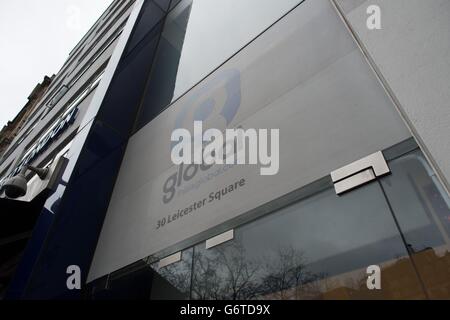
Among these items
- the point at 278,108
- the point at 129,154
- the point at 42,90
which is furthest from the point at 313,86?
the point at 42,90

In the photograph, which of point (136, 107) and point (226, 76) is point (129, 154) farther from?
point (226, 76)

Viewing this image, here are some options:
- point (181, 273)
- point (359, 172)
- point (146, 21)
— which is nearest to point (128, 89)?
point (146, 21)

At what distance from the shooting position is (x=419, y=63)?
6.13ft

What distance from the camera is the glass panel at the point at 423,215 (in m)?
1.57

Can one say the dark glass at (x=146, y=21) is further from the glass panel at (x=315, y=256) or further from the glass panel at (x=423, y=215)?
the glass panel at (x=423, y=215)

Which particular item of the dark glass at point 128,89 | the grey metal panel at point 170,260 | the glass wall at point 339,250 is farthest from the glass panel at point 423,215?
the dark glass at point 128,89

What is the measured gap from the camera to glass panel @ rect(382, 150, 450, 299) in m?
1.57

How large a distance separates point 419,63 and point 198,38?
4610mm

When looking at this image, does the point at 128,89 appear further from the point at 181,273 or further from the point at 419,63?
the point at 419,63

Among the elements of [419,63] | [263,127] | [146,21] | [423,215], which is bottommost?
[423,215]

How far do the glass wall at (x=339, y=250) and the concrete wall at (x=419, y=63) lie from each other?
232 mm

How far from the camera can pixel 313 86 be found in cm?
273

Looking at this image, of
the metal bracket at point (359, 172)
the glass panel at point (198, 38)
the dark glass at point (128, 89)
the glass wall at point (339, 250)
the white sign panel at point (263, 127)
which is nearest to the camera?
the glass wall at point (339, 250)

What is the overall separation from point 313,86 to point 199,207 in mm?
1505
